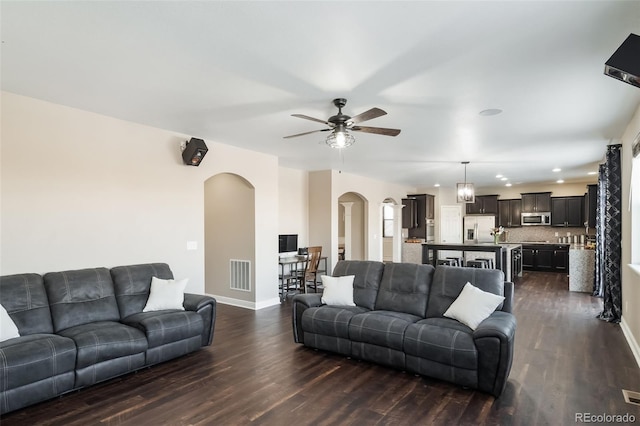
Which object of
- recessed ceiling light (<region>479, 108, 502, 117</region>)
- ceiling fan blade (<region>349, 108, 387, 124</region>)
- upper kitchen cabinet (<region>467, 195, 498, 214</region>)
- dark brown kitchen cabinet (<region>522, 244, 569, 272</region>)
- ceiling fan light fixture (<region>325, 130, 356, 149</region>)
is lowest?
dark brown kitchen cabinet (<region>522, 244, 569, 272</region>)

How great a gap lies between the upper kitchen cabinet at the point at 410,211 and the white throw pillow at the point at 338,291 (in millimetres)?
7782

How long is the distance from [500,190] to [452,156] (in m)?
6.37

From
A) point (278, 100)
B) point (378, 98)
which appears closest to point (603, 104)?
point (378, 98)

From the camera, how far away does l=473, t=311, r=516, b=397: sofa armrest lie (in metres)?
2.99

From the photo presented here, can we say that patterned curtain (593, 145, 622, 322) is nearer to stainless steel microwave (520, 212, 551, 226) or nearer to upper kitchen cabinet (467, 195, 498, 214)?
stainless steel microwave (520, 212, 551, 226)

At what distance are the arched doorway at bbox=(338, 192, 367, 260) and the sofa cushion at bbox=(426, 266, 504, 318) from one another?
5.67 metres

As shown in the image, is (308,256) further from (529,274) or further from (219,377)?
(529,274)

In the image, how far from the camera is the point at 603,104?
12.6ft

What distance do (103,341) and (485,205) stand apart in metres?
11.6

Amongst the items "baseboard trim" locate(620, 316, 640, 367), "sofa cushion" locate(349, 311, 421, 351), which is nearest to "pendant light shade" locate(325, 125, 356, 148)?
"sofa cushion" locate(349, 311, 421, 351)

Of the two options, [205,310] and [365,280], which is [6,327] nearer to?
[205,310]

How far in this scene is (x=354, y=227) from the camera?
10148 millimetres

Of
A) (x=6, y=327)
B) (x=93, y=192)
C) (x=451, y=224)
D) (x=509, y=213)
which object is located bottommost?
(x=6, y=327)

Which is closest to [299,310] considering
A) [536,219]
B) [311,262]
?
[311,262]
